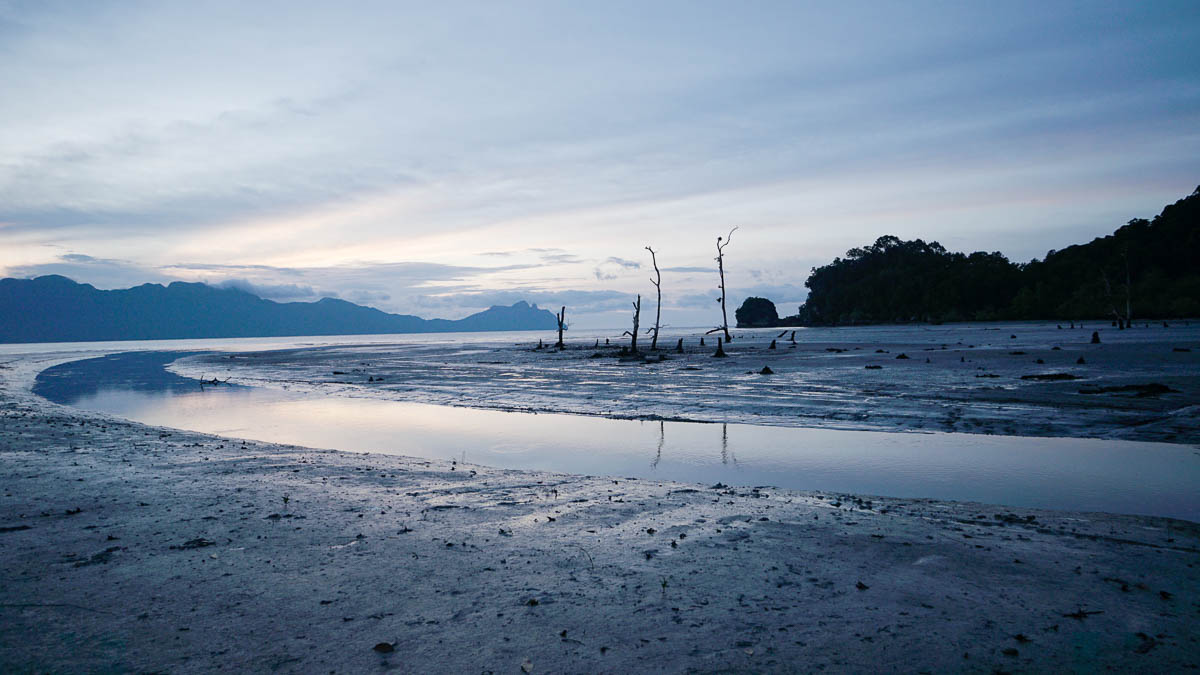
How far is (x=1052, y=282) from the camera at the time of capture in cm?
11269

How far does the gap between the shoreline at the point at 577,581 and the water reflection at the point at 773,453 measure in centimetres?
148

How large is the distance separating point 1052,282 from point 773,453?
128 meters

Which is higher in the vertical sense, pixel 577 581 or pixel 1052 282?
pixel 1052 282

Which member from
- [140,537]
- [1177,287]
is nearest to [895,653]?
[140,537]

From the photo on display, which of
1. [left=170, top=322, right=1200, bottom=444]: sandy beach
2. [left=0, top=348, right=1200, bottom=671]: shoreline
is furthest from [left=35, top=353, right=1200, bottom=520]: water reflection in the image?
[left=170, top=322, right=1200, bottom=444]: sandy beach

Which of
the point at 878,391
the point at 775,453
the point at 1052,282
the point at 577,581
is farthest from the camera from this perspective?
the point at 1052,282

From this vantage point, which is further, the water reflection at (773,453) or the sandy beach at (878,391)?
the sandy beach at (878,391)

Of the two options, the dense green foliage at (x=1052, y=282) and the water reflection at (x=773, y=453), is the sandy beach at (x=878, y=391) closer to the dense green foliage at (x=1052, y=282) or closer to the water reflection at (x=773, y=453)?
the water reflection at (x=773, y=453)

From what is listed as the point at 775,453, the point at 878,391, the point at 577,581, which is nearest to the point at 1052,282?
the point at 878,391

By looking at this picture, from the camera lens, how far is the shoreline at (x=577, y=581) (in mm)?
4070

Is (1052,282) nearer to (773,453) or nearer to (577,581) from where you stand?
(773,453)

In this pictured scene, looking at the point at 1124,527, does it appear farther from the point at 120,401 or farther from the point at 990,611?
the point at 120,401

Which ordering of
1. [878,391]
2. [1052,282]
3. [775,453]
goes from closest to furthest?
[775,453]
[878,391]
[1052,282]

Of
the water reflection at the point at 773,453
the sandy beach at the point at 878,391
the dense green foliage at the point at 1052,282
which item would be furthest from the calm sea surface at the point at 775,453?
the dense green foliage at the point at 1052,282
